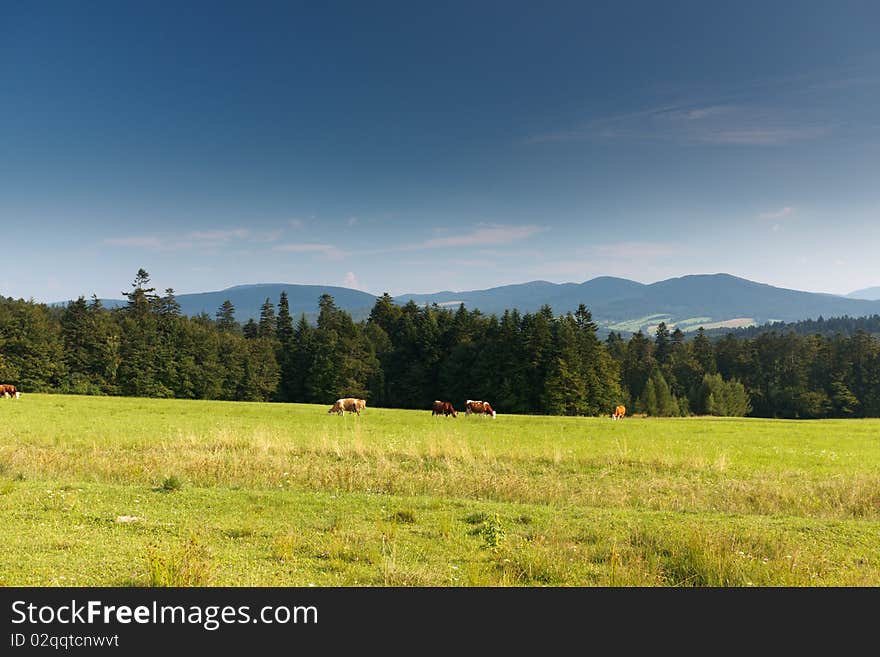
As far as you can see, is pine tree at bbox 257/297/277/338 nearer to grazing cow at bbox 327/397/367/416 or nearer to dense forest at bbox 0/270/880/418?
dense forest at bbox 0/270/880/418

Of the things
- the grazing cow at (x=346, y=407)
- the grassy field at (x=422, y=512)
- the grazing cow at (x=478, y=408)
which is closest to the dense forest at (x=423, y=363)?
the grazing cow at (x=478, y=408)

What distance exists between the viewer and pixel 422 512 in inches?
473

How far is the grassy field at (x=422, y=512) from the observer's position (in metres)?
8.06

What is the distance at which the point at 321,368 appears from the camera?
89.8 m

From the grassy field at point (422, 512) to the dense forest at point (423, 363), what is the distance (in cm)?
5251

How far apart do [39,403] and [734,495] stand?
46540 mm

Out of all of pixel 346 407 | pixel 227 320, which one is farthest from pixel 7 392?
pixel 227 320

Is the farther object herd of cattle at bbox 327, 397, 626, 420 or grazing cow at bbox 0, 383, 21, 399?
grazing cow at bbox 0, 383, 21, 399

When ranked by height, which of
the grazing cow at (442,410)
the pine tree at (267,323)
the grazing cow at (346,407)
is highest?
the pine tree at (267,323)

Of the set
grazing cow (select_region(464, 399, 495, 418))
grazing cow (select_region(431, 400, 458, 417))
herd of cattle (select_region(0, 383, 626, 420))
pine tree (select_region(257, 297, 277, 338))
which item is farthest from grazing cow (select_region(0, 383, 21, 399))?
pine tree (select_region(257, 297, 277, 338))

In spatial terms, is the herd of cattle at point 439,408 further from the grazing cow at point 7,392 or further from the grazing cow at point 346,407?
the grazing cow at point 7,392

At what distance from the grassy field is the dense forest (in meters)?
52.5

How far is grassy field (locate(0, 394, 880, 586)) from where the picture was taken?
26.5 ft
